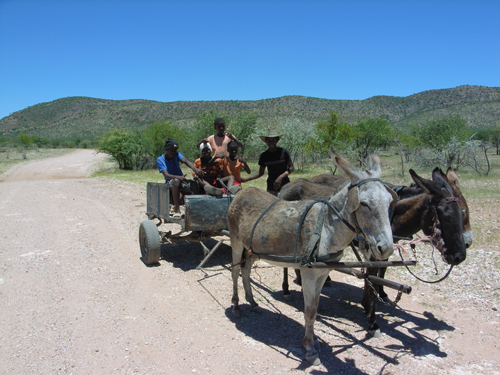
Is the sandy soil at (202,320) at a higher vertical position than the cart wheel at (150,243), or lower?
lower

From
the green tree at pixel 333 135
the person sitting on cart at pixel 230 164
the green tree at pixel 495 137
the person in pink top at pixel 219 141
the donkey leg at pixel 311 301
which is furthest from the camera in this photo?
the green tree at pixel 495 137

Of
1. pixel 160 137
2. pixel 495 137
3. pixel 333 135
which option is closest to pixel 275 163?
pixel 333 135

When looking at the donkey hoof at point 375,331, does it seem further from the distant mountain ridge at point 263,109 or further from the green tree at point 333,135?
the distant mountain ridge at point 263,109

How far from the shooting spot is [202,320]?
4.62 m

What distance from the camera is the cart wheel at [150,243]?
643 cm

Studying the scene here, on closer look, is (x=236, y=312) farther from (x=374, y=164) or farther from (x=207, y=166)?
(x=207, y=166)

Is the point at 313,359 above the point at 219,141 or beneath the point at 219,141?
beneath

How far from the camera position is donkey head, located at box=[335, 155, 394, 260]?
272 centimetres

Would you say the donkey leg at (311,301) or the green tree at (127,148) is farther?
the green tree at (127,148)

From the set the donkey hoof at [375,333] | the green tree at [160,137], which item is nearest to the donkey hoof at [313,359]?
the donkey hoof at [375,333]

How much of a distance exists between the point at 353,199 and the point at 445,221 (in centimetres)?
157

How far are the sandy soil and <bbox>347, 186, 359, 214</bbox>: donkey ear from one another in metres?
1.94

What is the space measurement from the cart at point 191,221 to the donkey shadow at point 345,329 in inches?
63.4

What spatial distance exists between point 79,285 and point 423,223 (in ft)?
18.4
